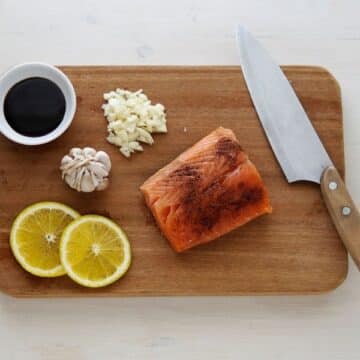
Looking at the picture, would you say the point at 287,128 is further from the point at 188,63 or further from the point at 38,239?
the point at 38,239

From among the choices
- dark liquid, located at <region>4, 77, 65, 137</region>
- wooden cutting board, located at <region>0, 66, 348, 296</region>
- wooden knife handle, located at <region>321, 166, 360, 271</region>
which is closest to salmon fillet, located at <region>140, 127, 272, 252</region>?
wooden cutting board, located at <region>0, 66, 348, 296</region>

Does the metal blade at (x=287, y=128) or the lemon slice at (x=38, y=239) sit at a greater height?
the metal blade at (x=287, y=128)

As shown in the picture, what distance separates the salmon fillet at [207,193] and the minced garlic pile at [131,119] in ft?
0.37

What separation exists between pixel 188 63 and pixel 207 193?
0.37 meters

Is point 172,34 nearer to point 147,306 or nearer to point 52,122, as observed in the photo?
point 52,122

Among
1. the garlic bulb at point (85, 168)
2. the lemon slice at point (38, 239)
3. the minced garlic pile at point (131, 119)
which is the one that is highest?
the minced garlic pile at point (131, 119)

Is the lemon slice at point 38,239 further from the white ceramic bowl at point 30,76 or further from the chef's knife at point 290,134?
the chef's knife at point 290,134

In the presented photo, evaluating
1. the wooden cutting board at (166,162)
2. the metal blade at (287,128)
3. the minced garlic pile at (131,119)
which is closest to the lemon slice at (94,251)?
the wooden cutting board at (166,162)

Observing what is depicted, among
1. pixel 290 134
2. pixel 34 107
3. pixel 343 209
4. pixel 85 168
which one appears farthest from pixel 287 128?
pixel 34 107

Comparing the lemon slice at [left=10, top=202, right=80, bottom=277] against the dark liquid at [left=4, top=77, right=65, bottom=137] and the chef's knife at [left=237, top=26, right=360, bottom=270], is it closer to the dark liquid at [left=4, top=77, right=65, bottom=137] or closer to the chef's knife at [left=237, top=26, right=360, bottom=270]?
the dark liquid at [left=4, top=77, right=65, bottom=137]

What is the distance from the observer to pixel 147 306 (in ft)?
5.70

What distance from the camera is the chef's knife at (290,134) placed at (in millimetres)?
1689

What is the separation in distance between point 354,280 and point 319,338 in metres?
0.18

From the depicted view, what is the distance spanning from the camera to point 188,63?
5.85ft
